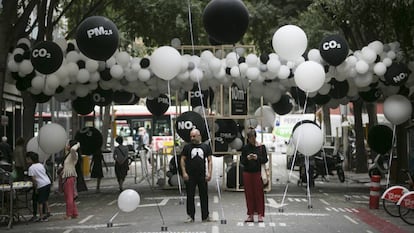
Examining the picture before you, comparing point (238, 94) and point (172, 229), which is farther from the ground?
point (238, 94)

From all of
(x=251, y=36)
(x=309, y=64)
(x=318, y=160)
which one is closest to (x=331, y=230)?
(x=309, y=64)

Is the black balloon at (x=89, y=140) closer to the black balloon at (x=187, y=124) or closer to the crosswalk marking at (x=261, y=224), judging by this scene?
the black balloon at (x=187, y=124)

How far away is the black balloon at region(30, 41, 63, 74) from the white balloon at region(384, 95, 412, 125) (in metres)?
9.00

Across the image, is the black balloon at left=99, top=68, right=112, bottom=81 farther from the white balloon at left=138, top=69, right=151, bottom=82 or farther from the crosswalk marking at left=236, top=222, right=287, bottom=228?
the crosswalk marking at left=236, top=222, right=287, bottom=228

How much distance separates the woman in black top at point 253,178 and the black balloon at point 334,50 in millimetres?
5097

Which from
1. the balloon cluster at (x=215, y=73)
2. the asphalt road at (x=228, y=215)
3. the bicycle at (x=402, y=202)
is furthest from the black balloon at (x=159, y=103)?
the bicycle at (x=402, y=202)

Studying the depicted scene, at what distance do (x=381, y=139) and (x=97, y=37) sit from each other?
10085 millimetres

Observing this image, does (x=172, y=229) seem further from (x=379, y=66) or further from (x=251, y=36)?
(x=251, y=36)

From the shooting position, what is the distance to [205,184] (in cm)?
1348

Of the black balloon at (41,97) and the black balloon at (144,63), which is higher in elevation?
the black balloon at (144,63)

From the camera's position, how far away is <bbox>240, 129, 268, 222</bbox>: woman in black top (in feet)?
43.8

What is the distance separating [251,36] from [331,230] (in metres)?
18.1

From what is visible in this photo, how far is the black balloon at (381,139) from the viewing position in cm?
2069

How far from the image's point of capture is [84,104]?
64.6 feet
